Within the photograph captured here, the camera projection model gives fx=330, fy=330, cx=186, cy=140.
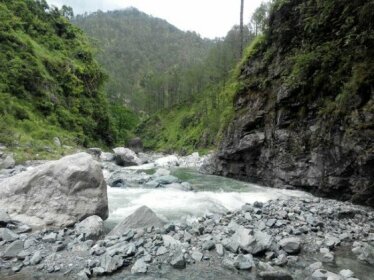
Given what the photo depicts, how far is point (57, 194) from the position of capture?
10555 millimetres

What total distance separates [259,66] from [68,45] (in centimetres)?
3804

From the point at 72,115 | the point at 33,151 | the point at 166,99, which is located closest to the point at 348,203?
the point at 33,151

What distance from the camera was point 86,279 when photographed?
23.0 feet

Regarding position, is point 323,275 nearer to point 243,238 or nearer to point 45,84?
point 243,238


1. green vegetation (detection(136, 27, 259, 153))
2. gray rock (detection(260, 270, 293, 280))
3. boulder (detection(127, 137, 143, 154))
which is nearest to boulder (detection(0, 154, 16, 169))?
gray rock (detection(260, 270, 293, 280))

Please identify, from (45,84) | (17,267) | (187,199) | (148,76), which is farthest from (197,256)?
(148,76)

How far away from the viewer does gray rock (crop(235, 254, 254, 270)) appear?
7.78 m

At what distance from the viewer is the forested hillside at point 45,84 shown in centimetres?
2858

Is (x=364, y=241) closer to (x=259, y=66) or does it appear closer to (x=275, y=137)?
(x=275, y=137)

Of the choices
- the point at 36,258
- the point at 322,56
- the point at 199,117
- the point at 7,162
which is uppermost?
the point at 199,117

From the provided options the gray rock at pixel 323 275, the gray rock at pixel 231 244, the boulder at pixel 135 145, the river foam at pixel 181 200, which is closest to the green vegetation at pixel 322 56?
the river foam at pixel 181 200

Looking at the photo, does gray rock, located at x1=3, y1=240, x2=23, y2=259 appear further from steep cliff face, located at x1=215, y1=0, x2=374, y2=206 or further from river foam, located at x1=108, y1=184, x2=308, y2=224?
steep cliff face, located at x1=215, y1=0, x2=374, y2=206

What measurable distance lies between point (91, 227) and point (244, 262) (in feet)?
14.9

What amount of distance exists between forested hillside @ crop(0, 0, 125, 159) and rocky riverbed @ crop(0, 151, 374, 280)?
47.8ft
